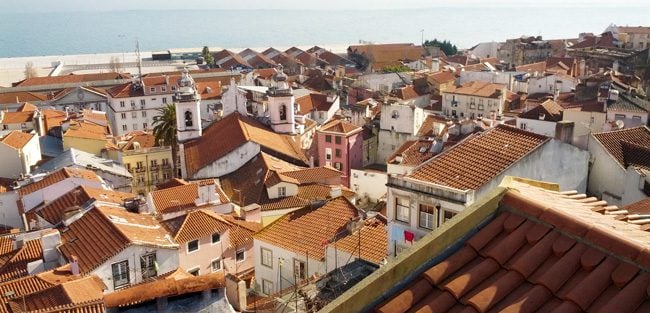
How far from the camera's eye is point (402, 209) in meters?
14.7

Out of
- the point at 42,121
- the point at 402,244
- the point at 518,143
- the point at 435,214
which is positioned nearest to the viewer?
the point at 435,214

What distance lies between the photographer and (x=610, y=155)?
2170cm

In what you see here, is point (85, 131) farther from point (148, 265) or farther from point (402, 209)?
point (402, 209)

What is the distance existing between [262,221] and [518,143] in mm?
17041

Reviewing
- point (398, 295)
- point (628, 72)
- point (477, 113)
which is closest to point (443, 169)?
point (398, 295)

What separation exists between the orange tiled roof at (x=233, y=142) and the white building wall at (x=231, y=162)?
0.84 feet

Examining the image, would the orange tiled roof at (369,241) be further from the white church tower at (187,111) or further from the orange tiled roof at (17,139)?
the orange tiled roof at (17,139)

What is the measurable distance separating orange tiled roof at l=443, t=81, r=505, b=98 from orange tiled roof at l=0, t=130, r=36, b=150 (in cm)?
3691

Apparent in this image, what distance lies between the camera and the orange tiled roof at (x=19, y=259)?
821 inches

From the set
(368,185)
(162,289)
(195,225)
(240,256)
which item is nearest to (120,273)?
(195,225)

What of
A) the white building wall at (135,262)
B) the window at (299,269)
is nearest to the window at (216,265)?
the white building wall at (135,262)

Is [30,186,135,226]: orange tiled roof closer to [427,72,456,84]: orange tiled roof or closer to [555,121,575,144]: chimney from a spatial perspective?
[555,121,575,144]: chimney

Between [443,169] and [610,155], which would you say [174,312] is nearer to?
[443,169]

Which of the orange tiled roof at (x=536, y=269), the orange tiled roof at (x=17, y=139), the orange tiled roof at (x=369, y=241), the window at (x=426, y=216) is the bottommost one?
the orange tiled roof at (x=369, y=241)
